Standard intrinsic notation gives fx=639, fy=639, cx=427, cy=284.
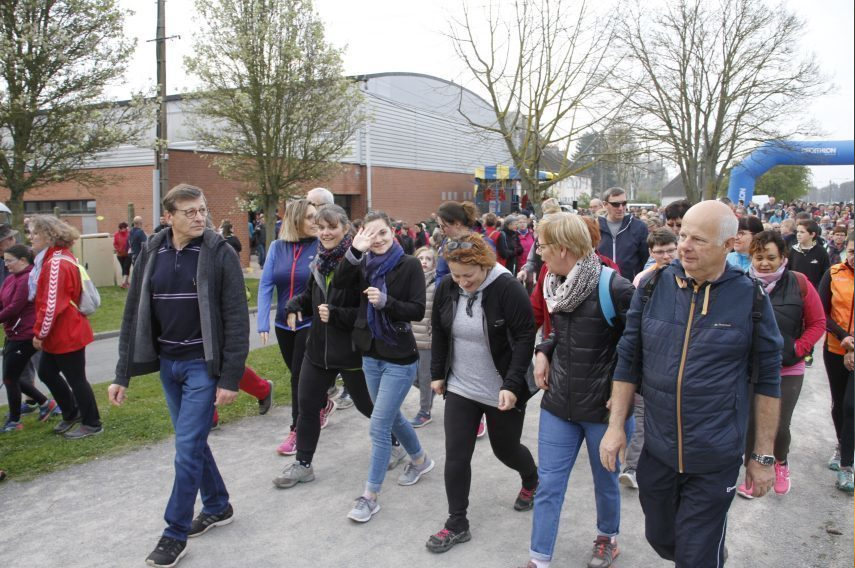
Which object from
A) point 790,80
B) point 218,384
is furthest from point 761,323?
point 790,80

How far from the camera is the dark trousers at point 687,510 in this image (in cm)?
262

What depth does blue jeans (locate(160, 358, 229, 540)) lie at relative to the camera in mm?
3607

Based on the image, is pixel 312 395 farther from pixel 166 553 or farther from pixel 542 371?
pixel 542 371

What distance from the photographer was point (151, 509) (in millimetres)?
4242

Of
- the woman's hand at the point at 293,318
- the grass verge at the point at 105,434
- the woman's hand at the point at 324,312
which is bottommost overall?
the grass verge at the point at 105,434

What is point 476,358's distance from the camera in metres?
3.70

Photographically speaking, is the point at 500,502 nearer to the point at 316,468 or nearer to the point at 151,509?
the point at 316,468

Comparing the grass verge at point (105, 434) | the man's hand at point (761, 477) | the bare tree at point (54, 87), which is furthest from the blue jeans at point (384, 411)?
the bare tree at point (54, 87)

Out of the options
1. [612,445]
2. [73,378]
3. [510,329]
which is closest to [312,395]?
[510,329]

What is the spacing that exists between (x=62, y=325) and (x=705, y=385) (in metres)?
5.18

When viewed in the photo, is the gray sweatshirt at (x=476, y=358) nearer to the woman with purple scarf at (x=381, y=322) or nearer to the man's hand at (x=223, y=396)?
the woman with purple scarf at (x=381, y=322)

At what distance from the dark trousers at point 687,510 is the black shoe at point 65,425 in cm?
505

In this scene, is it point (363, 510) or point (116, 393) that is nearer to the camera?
point (116, 393)

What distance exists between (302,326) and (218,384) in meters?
1.51
